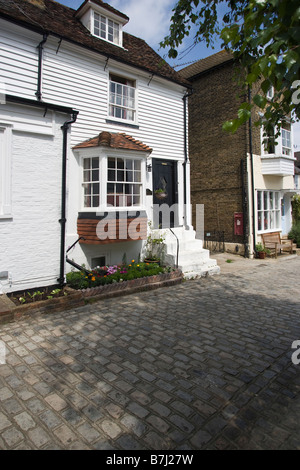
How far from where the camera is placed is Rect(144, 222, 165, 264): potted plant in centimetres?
956

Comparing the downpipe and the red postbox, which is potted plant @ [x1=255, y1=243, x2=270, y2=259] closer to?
the red postbox

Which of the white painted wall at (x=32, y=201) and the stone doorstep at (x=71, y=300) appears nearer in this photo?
the stone doorstep at (x=71, y=300)

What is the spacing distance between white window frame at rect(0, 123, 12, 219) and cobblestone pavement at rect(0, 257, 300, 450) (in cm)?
260

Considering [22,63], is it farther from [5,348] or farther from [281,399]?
[281,399]

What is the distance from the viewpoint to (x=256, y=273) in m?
10.4

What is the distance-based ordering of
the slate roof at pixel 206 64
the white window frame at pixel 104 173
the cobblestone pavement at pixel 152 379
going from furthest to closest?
the slate roof at pixel 206 64, the white window frame at pixel 104 173, the cobblestone pavement at pixel 152 379

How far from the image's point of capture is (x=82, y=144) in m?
8.29

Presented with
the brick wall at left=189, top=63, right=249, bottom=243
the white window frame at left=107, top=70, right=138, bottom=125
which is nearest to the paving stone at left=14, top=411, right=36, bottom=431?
the white window frame at left=107, top=70, right=138, bottom=125

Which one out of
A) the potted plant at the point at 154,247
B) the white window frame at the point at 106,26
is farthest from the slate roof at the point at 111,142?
the white window frame at the point at 106,26

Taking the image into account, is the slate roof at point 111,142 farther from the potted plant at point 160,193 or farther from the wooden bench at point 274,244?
the wooden bench at point 274,244

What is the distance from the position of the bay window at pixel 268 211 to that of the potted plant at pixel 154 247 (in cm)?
731

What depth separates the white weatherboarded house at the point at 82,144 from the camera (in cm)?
653

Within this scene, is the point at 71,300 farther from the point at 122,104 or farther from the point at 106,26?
the point at 106,26

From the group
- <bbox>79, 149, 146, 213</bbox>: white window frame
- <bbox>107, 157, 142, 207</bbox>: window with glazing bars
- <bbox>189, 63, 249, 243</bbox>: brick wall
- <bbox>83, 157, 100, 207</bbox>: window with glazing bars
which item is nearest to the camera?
<bbox>79, 149, 146, 213</bbox>: white window frame
